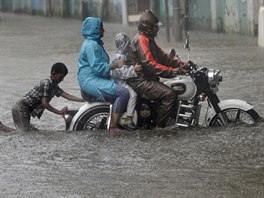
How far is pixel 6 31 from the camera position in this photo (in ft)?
93.7

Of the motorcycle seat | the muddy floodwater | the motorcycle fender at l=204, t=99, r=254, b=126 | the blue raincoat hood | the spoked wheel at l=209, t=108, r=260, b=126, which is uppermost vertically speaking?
the blue raincoat hood

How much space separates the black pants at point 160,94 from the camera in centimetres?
816

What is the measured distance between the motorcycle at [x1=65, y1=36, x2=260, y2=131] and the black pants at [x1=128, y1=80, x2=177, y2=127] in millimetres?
62

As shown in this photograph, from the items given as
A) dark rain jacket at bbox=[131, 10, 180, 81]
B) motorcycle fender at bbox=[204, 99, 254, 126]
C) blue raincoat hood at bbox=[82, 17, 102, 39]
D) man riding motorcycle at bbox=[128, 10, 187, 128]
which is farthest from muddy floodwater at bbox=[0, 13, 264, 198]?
blue raincoat hood at bbox=[82, 17, 102, 39]

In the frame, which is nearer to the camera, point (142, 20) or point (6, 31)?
point (142, 20)

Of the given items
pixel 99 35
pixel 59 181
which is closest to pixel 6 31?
pixel 99 35

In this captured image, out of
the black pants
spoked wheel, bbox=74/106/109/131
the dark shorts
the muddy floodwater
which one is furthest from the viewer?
the dark shorts

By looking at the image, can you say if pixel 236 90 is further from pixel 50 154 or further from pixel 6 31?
pixel 6 31

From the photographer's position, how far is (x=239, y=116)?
8383 millimetres

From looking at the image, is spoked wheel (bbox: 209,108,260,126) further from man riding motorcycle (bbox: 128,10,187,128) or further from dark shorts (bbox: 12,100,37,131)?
dark shorts (bbox: 12,100,37,131)

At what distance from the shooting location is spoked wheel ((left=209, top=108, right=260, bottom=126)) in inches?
328

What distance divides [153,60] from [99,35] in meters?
0.66

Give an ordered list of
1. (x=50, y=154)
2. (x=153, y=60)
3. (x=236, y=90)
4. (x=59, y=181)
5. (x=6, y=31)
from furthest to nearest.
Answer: (x=6, y=31), (x=236, y=90), (x=153, y=60), (x=50, y=154), (x=59, y=181)

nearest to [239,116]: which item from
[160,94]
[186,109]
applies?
[186,109]
